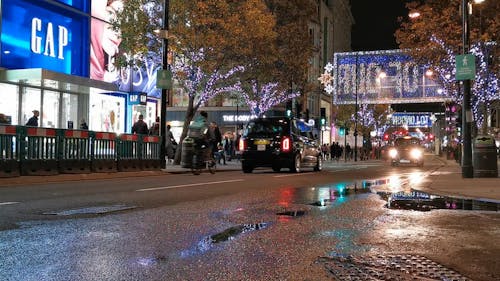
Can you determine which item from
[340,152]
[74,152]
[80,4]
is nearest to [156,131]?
[80,4]

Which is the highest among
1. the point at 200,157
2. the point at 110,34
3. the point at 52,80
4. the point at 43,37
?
the point at 110,34

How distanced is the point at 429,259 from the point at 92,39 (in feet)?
77.9

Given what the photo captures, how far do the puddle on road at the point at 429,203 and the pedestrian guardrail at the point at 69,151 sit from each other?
29.3 ft

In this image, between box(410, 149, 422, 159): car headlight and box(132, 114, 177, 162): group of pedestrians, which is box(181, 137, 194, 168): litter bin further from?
box(410, 149, 422, 159): car headlight

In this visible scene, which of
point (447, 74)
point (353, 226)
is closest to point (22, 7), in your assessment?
point (353, 226)

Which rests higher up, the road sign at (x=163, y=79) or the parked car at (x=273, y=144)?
the road sign at (x=163, y=79)

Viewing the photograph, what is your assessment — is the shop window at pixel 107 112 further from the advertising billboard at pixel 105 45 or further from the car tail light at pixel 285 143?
the car tail light at pixel 285 143

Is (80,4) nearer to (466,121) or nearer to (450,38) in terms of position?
(466,121)

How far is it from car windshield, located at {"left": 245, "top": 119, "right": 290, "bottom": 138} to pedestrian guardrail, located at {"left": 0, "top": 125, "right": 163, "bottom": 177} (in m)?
3.71

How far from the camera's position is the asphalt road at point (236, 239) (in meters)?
4.79

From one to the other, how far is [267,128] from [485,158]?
7599 mm

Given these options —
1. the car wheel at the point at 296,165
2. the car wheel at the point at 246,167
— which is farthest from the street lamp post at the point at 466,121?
the car wheel at the point at 246,167

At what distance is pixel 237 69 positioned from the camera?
91.8ft

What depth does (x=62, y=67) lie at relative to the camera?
965 inches
